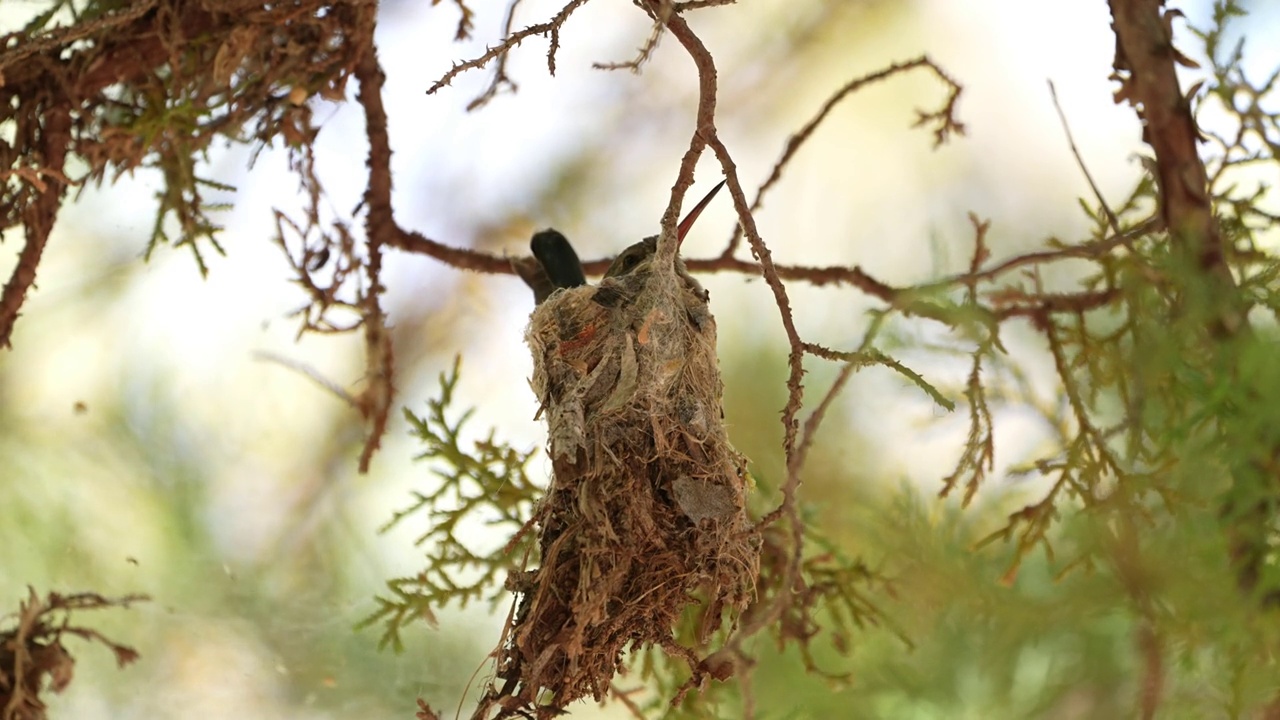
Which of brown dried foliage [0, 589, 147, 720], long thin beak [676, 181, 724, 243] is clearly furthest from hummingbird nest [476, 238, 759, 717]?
brown dried foliage [0, 589, 147, 720]

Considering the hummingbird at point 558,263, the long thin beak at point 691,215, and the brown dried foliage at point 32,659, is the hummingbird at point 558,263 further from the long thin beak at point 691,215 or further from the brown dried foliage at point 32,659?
the brown dried foliage at point 32,659

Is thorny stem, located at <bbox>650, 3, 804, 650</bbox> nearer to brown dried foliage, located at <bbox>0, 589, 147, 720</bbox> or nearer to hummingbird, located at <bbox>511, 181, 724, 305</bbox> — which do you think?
hummingbird, located at <bbox>511, 181, 724, 305</bbox>

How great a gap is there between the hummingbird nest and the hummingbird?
13cm

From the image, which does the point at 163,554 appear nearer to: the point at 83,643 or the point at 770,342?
the point at 83,643

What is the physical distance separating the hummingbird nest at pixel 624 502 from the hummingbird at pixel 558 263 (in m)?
0.13

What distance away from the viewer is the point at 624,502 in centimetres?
120

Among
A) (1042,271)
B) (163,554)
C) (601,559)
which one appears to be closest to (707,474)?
(601,559)

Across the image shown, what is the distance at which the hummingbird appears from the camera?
1534 mm

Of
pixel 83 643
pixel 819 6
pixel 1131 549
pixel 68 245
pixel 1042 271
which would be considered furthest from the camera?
pixel 819 6

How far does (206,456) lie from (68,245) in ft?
1.84

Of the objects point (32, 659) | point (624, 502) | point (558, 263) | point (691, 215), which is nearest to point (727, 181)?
point (691, 215)

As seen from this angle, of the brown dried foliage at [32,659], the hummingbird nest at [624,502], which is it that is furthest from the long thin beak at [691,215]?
the brown dried foliage at [32,659]

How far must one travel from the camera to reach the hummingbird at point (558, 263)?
5.03ft

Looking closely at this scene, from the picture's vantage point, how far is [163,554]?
2387mm
